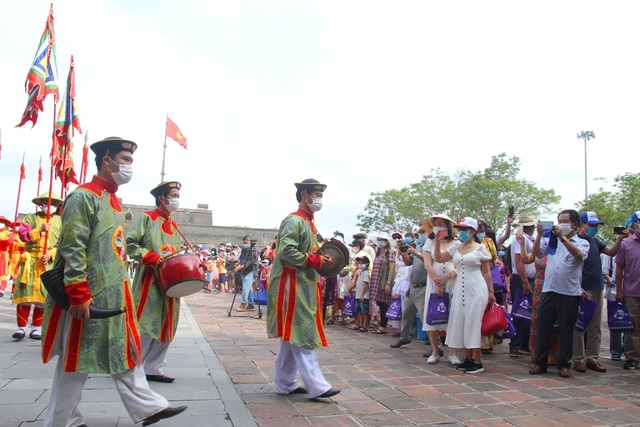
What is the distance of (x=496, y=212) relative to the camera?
3169 centimetres

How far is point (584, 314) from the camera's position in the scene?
641 centimetres

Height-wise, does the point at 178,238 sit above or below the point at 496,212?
below

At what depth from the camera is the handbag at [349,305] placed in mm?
10672

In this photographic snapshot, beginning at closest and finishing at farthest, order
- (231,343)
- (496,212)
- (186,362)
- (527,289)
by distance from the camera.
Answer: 1. (186,362)
2. (527,289)
3. (231,343)
4. (496,212)

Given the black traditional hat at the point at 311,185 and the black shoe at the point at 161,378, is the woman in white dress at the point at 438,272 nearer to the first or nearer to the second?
the black traditional hat at the point at 311,185

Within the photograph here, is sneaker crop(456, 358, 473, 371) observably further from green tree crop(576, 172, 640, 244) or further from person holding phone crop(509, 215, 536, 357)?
green tree crop(576, 172, 640, 244)

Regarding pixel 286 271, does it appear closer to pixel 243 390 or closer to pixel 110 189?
pixel 243 390

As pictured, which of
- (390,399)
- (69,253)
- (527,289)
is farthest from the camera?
(527,289)

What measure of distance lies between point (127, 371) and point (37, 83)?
174 inches

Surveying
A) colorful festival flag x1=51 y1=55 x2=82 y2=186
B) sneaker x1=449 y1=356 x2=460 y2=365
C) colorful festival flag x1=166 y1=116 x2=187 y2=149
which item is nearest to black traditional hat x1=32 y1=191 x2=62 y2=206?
colorful festival flag x1=51 y1=55 x2=82 y2=186

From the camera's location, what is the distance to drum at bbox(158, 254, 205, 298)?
4.66 m

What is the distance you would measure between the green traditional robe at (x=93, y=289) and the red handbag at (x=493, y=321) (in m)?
4.02

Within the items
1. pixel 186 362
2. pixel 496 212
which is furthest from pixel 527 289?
pixel 496 212

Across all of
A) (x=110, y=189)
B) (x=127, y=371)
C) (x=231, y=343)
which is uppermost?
(x=110, y=189)
